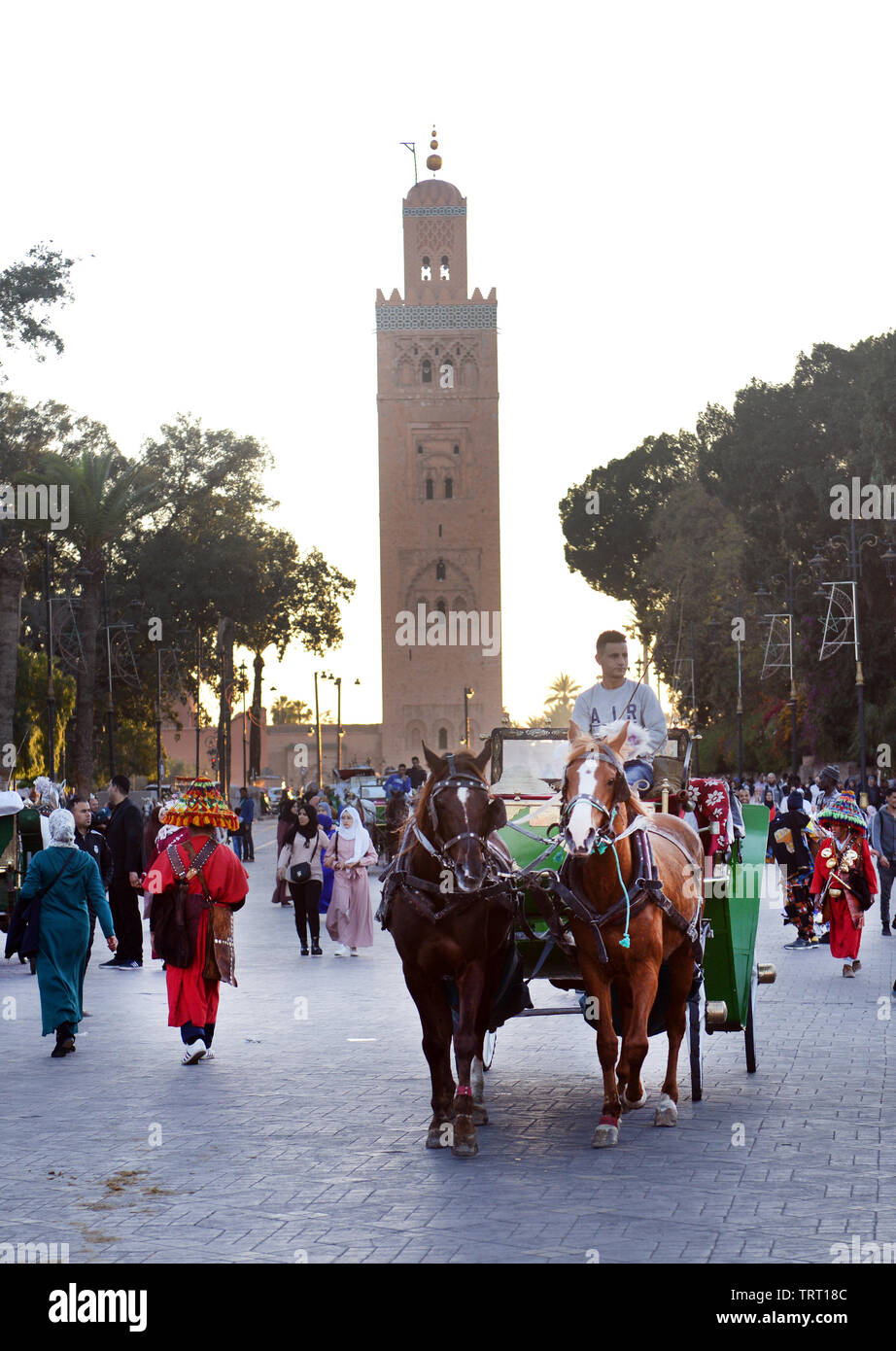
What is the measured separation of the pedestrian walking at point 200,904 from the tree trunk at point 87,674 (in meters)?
30.5

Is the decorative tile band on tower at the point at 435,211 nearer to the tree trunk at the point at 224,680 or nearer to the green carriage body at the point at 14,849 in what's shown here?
the tree trunk at the point at 224,680

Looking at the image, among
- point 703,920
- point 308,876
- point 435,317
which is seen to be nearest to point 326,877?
point 308,876

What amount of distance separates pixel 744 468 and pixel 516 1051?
51.1 metres

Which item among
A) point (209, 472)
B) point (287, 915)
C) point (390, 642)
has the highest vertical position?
point (209, 472)

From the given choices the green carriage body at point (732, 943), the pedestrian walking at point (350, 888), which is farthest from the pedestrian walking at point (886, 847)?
the green carriage body at point (732, 943)

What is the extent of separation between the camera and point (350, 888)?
1966 centimetres

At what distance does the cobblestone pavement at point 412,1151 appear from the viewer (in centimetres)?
635

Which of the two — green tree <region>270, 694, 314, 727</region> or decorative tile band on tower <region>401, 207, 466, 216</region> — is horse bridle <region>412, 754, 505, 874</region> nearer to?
decorative tile band on tower <region>401, 207, 466, 216</region>

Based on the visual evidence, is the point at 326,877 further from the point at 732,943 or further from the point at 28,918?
the point at 732,943

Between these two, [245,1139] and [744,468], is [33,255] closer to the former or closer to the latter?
[744,468]

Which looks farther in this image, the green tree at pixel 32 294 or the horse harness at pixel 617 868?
the green tree at pixel 32 294

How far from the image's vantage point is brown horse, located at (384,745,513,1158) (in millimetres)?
8164
